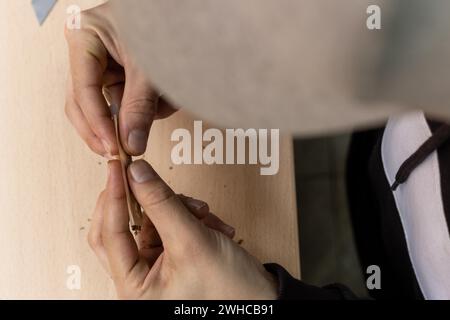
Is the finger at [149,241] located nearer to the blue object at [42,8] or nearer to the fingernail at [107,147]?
the fingernail at [107,147]

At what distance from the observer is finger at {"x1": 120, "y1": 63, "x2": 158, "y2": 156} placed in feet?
1.11

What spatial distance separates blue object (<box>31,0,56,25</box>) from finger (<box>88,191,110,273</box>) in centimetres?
16


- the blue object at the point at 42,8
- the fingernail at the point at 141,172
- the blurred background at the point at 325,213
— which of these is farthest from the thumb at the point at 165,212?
the blurred background at the point at 325,213

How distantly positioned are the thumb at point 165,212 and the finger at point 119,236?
23mm

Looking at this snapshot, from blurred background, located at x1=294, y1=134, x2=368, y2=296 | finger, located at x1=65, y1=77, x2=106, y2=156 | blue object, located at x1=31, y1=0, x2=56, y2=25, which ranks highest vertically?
blue object, located at x1=31, y1=0, x2=56, y2=25

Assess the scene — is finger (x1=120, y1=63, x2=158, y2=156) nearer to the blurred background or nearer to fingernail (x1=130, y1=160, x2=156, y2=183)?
fingernail (x1=130, y1=160, x2=156, y2=183)

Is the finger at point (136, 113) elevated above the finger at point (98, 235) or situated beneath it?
elevated above

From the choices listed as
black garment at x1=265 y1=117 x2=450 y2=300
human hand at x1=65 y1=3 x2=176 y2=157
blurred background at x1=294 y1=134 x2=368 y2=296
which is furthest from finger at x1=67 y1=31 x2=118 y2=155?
blurred background at x1=294 y1=134 x2=368 y2=296

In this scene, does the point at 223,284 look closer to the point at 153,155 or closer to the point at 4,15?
the point at 153,155

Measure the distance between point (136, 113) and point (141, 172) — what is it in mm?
46

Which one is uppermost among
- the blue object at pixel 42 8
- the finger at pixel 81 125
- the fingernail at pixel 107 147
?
the blue object at pixel 42 8

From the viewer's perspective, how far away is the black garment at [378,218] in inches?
14.9
